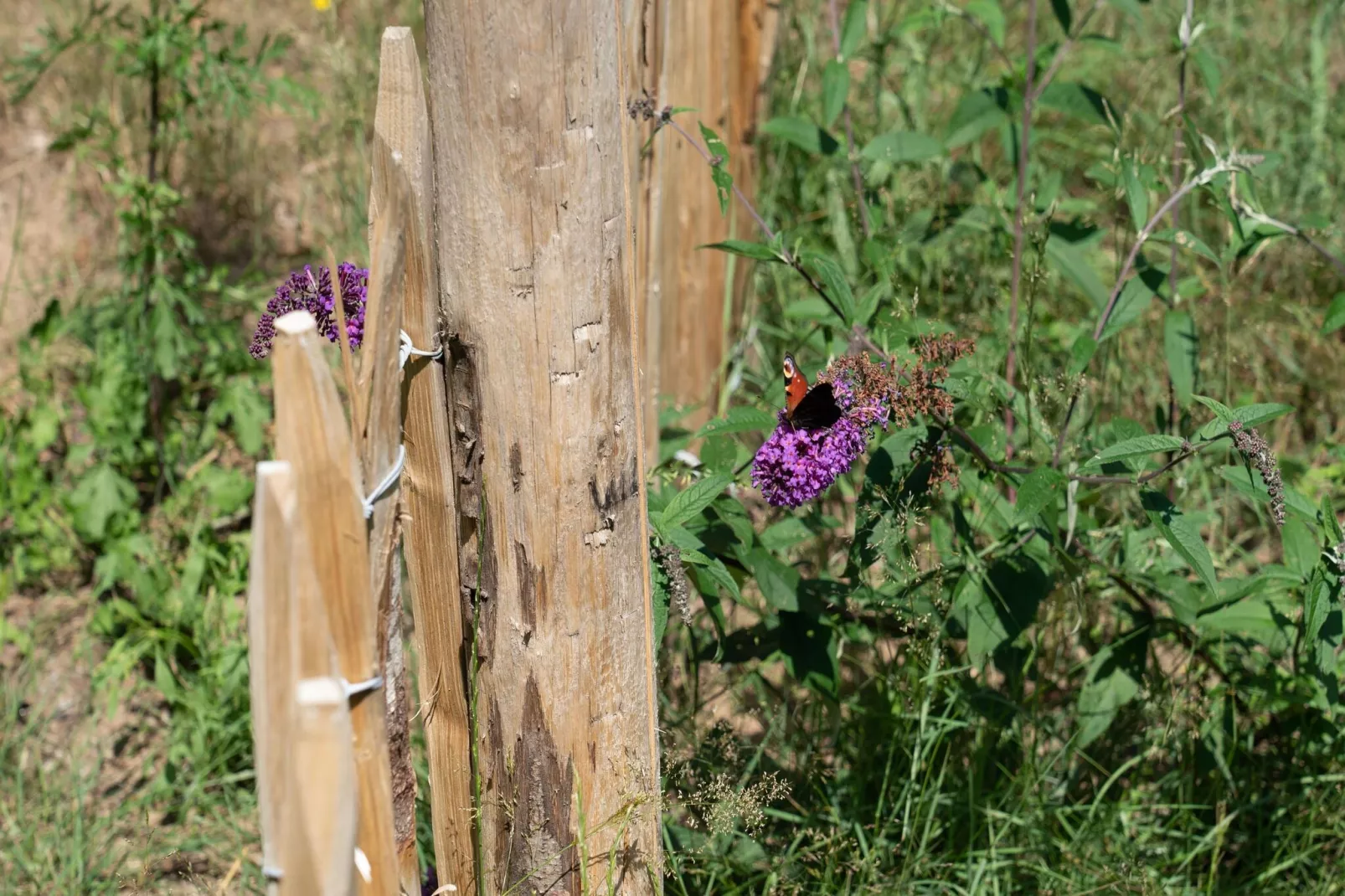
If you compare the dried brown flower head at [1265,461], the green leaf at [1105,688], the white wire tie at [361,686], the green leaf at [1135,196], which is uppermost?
the green leaf at [1135,196]

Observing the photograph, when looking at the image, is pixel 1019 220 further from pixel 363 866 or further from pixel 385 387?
pixel 363 866

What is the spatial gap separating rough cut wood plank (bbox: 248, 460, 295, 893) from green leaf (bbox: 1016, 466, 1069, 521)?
3.78 feet

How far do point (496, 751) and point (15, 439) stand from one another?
250 centimetres

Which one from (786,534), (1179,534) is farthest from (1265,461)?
(786,534)

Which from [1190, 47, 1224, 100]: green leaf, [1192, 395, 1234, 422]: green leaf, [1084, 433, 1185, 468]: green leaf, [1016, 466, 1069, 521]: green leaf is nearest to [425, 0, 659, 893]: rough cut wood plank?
[1016, 466, 1069, 521]: green leaf

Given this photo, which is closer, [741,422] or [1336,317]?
[741,422]

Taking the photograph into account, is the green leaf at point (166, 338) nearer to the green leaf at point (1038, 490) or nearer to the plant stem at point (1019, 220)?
the plant stem at point (1019, 220)

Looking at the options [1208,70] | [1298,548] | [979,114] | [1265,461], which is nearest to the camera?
[1265,461]

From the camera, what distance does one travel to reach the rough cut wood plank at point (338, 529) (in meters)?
1.27

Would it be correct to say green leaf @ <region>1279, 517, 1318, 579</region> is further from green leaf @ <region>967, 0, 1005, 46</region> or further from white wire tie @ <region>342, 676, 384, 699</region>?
white wire tie @ <region>342, 676, 384, 699</region>

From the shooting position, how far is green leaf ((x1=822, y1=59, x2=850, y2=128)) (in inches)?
100.0

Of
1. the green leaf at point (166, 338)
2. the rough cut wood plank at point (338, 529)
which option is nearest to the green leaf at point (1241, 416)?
the rough cut wood plank at point (338, 529)

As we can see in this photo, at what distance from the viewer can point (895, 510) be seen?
1.99 m

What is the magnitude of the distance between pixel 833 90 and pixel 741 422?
0.96m
